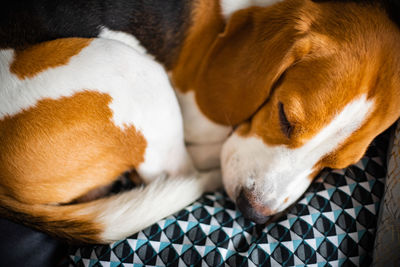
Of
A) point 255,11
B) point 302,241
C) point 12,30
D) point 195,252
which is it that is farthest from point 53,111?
point 302,241

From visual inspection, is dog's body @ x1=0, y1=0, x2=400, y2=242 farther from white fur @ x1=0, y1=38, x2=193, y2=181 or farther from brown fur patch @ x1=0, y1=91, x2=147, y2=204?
brown fur patch @ x1=0, y1=91, x2=147, y2=204

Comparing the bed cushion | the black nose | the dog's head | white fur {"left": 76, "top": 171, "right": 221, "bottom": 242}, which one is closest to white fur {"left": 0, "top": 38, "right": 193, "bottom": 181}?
white fur {"left": 76, "top": 171, "right": 221, "bottom": 242}

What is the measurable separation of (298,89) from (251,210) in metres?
0.46

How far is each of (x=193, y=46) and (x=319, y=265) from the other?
0.98m

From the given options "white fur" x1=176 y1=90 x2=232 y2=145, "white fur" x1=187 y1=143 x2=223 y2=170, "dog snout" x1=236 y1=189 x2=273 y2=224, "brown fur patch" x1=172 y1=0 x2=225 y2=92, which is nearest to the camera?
"dog snout" x1=236 y1=189 x2=273 y2=224

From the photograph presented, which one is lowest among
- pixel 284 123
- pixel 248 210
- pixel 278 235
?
pixel 278 235

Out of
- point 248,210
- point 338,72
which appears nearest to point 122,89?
point 248,210

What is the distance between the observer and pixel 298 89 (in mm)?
1015

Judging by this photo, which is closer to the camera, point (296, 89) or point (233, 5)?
point (296, 89)

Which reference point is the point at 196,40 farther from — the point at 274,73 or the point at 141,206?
the point at 141,206

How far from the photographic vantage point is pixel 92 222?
1.11 metres

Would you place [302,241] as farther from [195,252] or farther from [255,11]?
[255,11]

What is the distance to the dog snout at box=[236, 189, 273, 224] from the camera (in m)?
1.11

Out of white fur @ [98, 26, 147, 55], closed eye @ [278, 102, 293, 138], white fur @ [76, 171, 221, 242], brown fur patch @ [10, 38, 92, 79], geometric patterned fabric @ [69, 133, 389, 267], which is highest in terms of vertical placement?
brown fur patch @ [10, 38, 92, 79]
